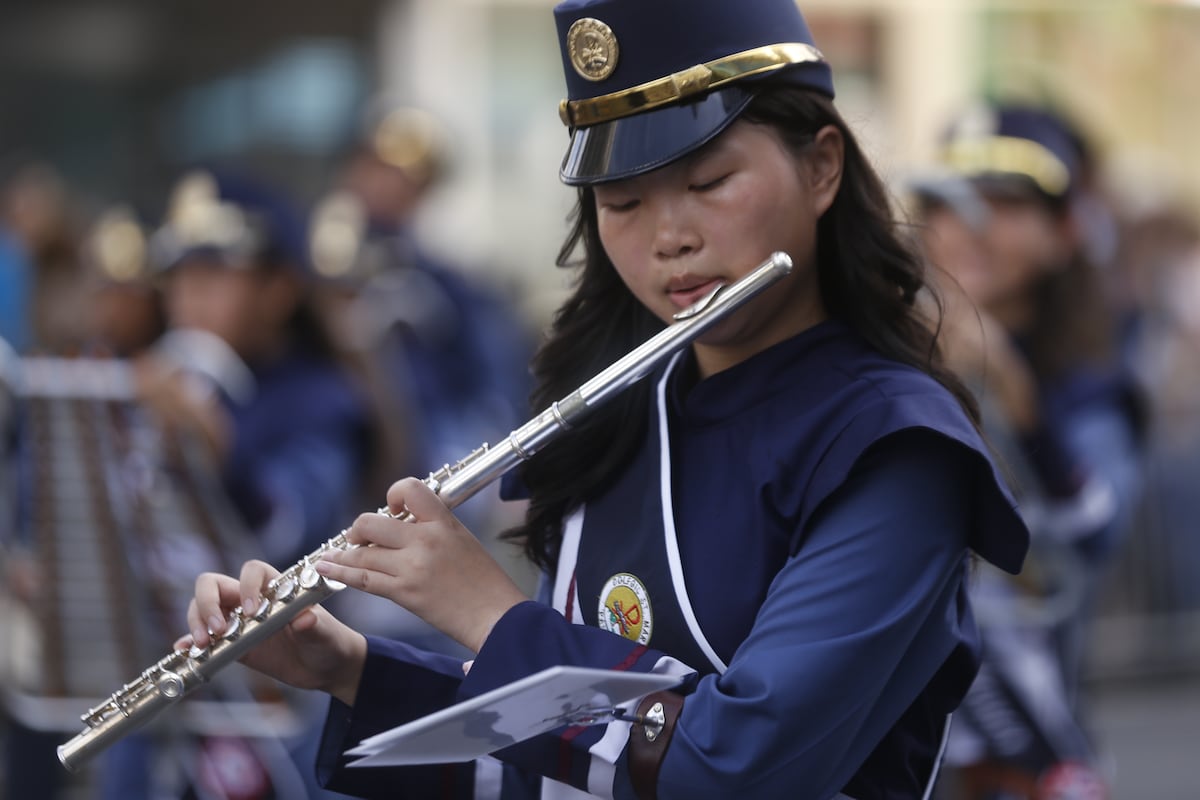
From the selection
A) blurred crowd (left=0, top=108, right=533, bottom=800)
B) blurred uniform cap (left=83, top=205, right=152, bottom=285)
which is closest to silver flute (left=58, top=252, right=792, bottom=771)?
blurred crowd (left=0, top=108, right=533, bottom=800)

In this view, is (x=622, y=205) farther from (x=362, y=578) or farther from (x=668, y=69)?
(x=362, y=578)

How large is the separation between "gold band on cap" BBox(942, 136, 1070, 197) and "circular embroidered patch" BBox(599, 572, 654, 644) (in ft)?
8.05

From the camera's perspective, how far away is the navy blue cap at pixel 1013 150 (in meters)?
4.16

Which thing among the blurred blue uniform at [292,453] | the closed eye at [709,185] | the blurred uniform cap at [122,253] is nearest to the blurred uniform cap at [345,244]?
the blurred uniform cap at [122,253]

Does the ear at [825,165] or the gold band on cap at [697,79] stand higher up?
the gold band on cap at [697,79]

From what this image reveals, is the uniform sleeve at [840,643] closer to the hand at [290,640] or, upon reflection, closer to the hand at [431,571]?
the hand at [431,571]

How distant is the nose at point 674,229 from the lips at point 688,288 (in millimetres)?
27

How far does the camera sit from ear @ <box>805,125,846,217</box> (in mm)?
1931

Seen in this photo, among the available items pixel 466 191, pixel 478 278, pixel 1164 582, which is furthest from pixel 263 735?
pixel 466 191

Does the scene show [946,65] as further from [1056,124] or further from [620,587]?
[620,587]

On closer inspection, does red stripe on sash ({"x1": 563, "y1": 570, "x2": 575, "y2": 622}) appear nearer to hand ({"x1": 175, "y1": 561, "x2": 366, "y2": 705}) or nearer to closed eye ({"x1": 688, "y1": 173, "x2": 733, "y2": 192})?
hand ({"x1": 175, "y1": 561, "x2": 366, "y2": 705})

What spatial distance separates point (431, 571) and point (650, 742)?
0.28 meters

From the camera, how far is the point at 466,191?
1123 centimetres

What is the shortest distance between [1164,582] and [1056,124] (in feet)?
13.9
